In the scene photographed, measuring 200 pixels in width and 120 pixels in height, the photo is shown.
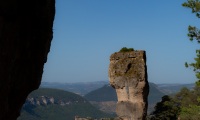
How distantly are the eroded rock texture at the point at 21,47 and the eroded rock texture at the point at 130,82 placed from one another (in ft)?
56.8

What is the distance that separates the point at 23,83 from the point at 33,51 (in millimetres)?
674

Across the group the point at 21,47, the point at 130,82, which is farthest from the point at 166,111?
the point at 21,47

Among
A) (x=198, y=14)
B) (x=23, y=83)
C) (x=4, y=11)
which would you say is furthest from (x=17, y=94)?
(x=198, y=14)

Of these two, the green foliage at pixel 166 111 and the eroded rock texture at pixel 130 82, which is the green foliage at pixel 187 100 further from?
the eroded rock texture at pixel 130 82

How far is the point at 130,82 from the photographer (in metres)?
24.6

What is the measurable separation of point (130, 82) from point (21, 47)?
19057mm

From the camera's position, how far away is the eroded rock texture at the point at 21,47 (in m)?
5.08

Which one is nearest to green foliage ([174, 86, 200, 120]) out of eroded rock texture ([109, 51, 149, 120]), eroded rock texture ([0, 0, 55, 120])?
eroded rock texture ([109, 51, 149, 120])

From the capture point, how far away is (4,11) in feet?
16.0

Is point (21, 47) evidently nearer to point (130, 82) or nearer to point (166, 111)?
point (130, 82)

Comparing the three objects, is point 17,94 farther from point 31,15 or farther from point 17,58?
point 31,15

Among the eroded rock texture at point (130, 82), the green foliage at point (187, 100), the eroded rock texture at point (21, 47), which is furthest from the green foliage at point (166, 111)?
the eroded rock texture at point (21, 47)

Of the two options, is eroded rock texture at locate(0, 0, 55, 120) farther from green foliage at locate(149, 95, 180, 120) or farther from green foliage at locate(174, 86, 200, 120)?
green foliage at locate(149, 95, 180, 120)

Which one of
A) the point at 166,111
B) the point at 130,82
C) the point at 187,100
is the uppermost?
the point at 130,82
